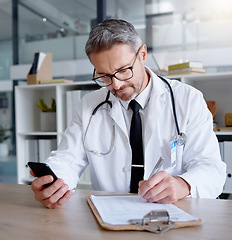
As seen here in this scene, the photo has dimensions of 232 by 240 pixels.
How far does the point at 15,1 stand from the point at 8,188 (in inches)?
132

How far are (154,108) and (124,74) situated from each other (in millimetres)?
236

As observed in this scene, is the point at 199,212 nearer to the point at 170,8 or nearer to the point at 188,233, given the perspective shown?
the point at 188,233

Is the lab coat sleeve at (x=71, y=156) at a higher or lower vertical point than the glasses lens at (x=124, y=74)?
lower

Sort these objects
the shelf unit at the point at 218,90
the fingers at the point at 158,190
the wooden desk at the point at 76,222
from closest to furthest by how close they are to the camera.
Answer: the wooden desk at the point at 76,222
the fingers at the point at 158,190
the shelf unit at the point at 218,90

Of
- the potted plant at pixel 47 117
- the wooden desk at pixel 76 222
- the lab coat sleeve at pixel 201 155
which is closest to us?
the wooden desk at pixel 76 222

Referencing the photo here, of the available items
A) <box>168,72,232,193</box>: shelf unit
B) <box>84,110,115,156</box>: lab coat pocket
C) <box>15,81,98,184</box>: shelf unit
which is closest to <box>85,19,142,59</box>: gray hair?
<box>84,110,115,156</box>: lab coat pocket

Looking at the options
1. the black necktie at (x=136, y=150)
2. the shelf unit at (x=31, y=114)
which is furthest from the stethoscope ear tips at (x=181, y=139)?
the shelf unit at (x=31, y=114)

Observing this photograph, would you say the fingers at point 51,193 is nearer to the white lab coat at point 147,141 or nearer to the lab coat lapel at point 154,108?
the white lab coat at point 147,141

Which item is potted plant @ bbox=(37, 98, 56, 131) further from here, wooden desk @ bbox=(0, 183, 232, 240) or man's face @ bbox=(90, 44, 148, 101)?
wooden desk @ bbox=(0, 183, 232, 240)

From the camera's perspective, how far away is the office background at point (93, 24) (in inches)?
114

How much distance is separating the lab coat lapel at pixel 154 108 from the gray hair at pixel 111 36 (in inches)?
10.0

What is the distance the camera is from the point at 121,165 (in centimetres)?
141

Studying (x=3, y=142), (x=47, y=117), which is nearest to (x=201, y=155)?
(x=47, y=117)

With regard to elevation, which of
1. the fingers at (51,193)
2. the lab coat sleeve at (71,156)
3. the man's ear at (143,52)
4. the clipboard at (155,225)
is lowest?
the clipboard at (155,225)
